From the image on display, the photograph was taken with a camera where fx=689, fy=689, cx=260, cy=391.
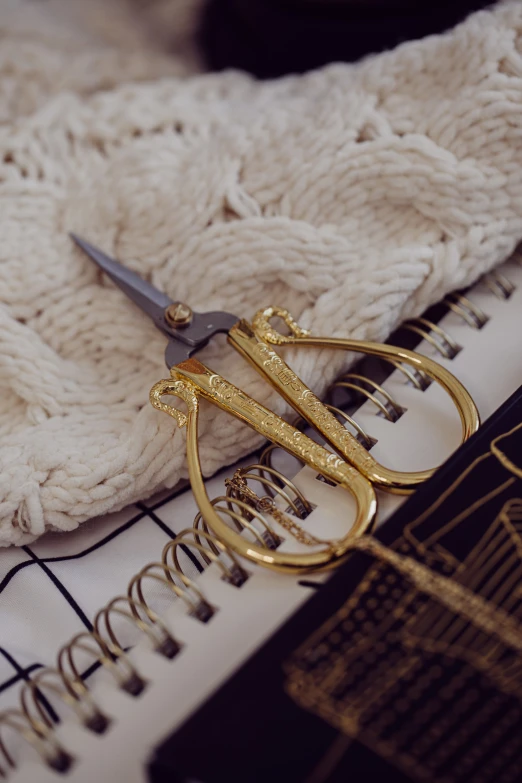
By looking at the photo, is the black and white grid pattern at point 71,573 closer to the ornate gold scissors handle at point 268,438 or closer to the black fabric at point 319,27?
the ornate gold scissors handle at point 268,438

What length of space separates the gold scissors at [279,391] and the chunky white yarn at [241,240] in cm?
2

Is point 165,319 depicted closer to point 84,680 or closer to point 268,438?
point 268,438

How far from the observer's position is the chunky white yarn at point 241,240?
0.41 m

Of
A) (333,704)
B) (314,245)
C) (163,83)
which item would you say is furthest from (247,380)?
(163,83)

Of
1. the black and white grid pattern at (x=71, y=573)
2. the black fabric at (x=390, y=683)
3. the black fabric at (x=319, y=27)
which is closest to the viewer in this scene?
the black fabric at (x=390, y=683)

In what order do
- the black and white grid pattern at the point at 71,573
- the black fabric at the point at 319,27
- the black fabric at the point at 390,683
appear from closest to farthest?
the black fabric at the point at 390,683, the black and white grid pattern at the point at 71,573, the black fabric at the point at 319,27

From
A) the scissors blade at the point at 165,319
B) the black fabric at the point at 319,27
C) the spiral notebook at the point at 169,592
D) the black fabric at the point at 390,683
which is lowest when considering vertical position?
the black fabric at the point at 390,683

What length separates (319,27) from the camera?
1.84ft

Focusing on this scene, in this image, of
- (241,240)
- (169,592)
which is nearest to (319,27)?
(241,240)

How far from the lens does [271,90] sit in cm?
56

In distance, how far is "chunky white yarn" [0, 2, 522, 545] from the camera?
0.41 metres

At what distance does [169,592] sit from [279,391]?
0.13 meters

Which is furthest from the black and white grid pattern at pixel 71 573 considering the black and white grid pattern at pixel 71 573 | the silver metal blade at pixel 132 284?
the silver metal blade at pixel 132 284

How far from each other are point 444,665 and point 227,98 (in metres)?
0.47
